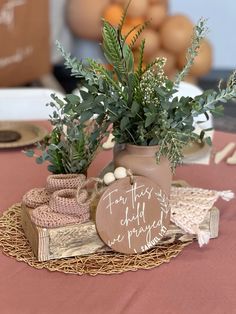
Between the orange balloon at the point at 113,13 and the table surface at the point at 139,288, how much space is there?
256cm

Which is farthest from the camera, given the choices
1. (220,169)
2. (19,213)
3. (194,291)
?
(220,169)

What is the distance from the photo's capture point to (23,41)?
3.50 meters

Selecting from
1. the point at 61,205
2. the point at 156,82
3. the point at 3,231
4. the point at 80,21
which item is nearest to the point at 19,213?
the point at 3,231

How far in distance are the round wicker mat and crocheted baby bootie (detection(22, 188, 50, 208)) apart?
64 mm

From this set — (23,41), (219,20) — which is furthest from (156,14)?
(23,41)

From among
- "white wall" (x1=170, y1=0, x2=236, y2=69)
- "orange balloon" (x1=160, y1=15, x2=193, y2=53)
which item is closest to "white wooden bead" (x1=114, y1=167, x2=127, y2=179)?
"orange balloon" (x1=160, y1=15, x2=193, y2=53)

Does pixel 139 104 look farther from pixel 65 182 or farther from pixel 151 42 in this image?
pixel 151 42

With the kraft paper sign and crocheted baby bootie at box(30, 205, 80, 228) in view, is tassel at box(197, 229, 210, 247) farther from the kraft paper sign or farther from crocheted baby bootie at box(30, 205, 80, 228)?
the kraft paper sign

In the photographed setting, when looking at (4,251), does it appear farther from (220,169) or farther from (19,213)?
(220,169)

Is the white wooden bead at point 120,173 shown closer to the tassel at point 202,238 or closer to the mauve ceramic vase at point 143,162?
the mauve ceramic vase at point 143,162

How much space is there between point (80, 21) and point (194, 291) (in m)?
2.99

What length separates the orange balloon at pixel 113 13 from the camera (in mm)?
3669

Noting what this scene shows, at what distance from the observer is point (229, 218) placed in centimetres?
132

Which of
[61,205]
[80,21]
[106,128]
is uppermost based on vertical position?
[106,128]
